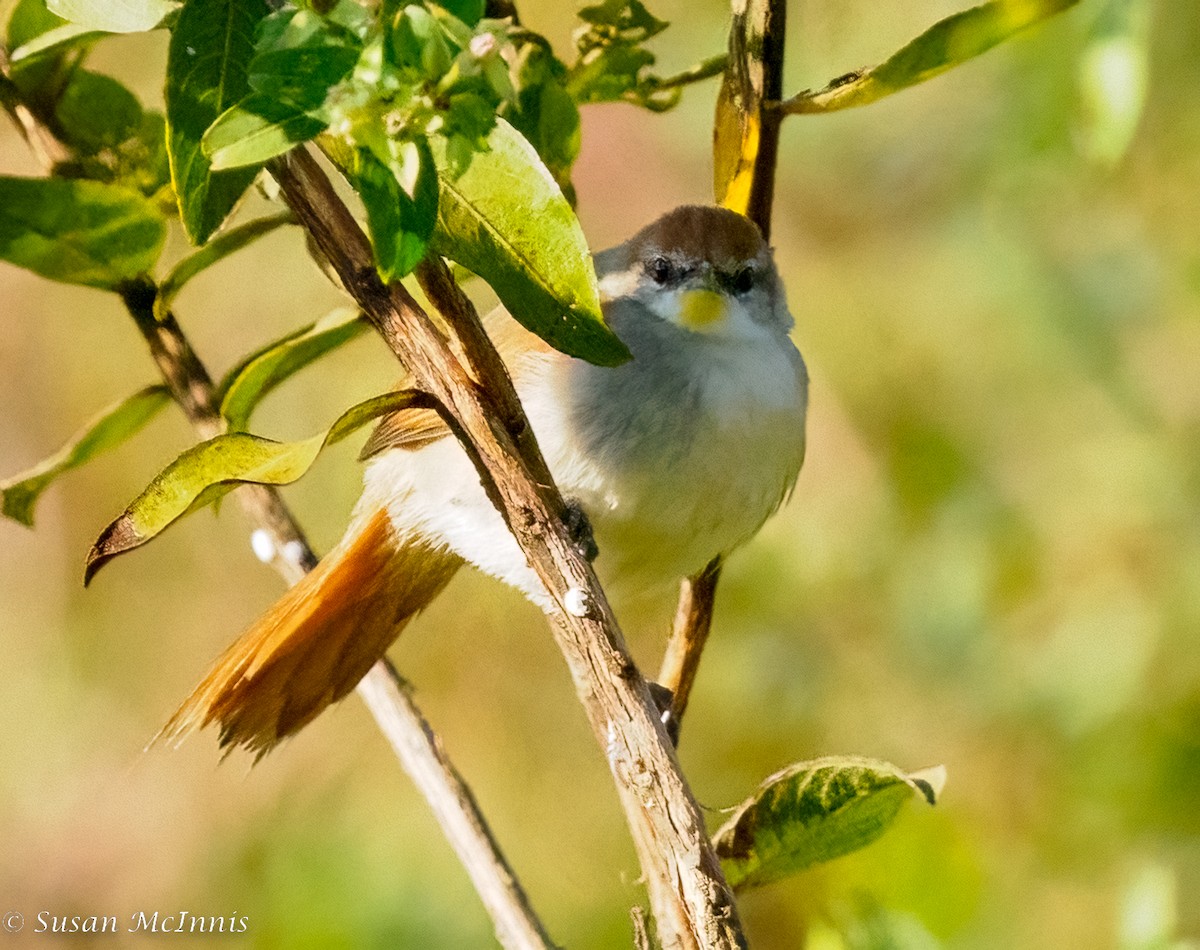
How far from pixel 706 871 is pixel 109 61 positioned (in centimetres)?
259

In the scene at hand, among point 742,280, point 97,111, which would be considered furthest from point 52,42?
point 742,280

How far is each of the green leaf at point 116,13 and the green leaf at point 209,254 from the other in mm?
351

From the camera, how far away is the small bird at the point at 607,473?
1.92 m

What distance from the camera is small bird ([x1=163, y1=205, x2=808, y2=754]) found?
192cm

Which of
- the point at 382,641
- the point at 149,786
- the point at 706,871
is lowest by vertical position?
the point at 706,871

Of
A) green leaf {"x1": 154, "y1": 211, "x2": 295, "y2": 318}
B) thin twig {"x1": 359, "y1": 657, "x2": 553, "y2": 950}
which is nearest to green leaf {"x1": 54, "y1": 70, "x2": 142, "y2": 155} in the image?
green leaf {"x1": 154, "y1": 211, "x2": 295, "y2": 318}

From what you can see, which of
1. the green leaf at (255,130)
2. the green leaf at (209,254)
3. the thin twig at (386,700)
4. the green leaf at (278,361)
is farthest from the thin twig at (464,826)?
the green leaf at (255,130)

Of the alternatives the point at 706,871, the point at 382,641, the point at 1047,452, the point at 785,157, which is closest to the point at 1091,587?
the point at 1047,452

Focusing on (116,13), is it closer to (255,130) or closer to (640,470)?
(255,130)

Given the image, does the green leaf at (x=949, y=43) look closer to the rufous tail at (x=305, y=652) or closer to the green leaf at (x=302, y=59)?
the green leaf at (x=302, y=59)

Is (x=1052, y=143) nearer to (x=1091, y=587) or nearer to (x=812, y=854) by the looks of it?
(x=1091, y=587)

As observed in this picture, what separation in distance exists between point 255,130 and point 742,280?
1.42m

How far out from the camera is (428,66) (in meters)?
0.92

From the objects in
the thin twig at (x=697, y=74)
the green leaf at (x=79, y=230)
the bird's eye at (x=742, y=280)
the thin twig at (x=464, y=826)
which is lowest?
Answer: the thin twig at (x=464, y=826)
